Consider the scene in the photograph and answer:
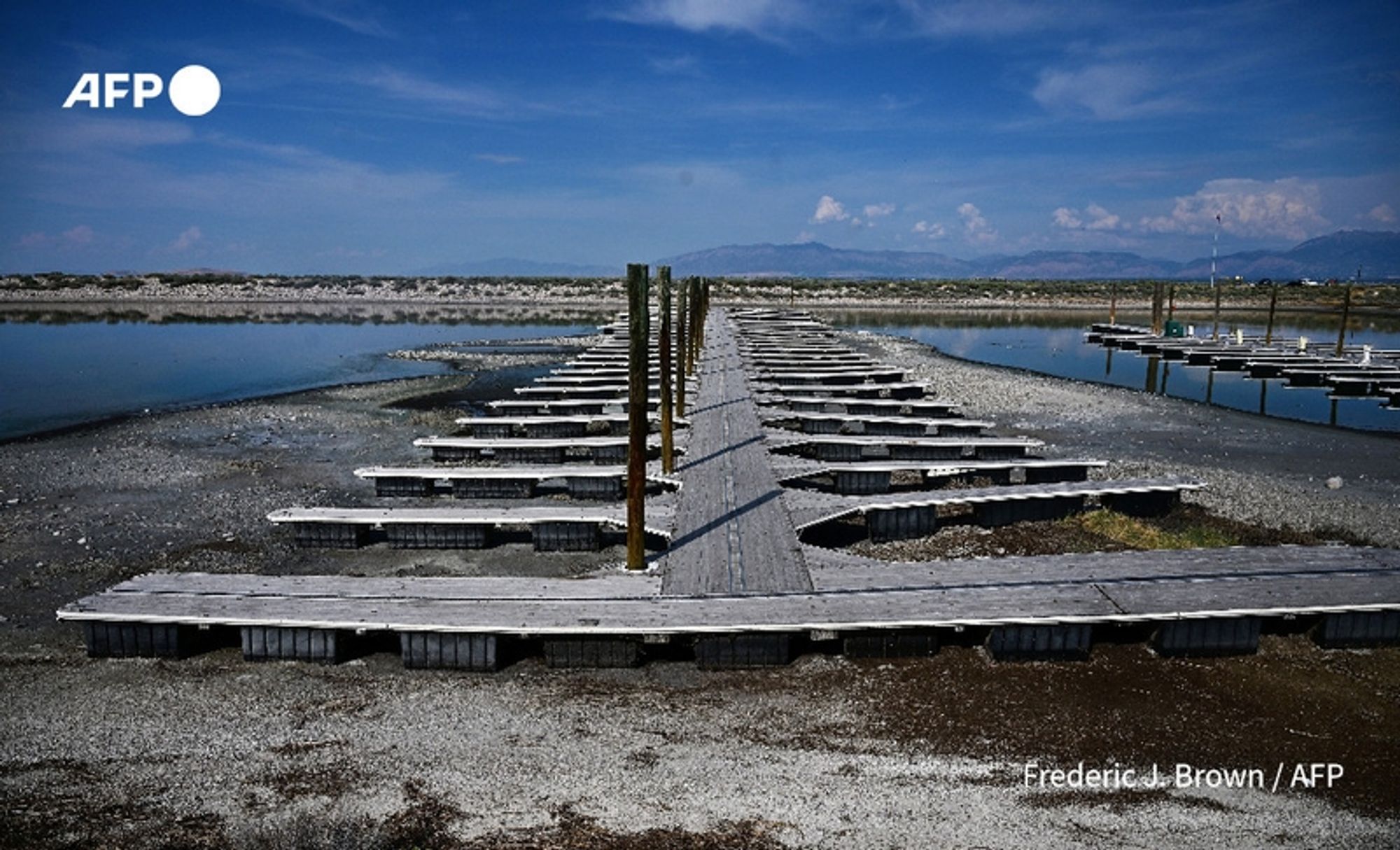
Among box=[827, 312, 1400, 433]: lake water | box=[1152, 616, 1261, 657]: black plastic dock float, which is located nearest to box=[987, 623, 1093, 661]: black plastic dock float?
box=[1152, 616, 1261, 657]: black plastic dock float

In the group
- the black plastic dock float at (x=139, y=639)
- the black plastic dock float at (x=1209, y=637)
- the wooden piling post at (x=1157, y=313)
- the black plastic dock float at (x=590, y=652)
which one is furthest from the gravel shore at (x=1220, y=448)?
the wooden piling post at (x=1157, y=313)

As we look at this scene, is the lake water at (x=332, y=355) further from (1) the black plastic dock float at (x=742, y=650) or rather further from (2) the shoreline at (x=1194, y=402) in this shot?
(1) the black plastic dock float at (x=742, y=650)

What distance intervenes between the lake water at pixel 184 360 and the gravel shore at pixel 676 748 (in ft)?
56.5

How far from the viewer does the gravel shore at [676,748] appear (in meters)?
5.91

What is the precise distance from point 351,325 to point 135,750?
5364cm

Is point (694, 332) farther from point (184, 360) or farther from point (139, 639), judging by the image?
point (184, 360)

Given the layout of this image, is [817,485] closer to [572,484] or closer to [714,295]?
[572,484]

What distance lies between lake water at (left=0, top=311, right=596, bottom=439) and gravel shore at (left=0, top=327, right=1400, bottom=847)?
17233mm

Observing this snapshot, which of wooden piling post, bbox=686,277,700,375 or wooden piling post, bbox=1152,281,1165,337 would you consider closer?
wooden piling post, bbox=686,277,700,375

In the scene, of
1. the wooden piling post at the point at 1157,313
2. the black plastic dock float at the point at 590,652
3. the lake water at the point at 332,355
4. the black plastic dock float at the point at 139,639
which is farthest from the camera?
the wooden piling post at the point at 1157,313

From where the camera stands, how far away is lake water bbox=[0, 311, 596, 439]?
25688 mm

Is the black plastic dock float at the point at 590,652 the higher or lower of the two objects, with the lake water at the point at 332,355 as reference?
lower

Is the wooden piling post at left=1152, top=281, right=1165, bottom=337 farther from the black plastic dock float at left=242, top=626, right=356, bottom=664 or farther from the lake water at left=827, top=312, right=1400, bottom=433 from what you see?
the black plastic dock float at left=242, top=626, right=356, bottom=664

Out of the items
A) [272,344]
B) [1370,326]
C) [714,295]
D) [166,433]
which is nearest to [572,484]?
[166,433]
